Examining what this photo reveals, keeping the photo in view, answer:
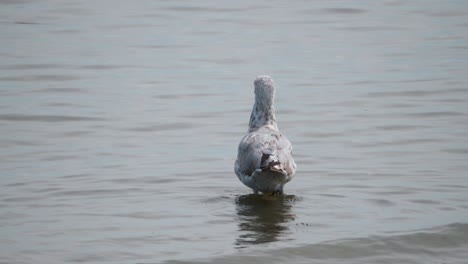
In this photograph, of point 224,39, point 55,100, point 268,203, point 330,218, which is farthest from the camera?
point 224,39

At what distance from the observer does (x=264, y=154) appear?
1110cm

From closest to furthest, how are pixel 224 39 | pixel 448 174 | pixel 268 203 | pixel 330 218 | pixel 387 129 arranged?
1. pixel 330 218
2. pixel 268 203
3. pixel 448 174
4. pixel 387 129
5. pixel 224 39

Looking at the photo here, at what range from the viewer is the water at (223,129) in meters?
10.1

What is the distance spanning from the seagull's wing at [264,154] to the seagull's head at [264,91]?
93cm

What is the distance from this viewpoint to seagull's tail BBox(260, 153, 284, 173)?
10.9 m

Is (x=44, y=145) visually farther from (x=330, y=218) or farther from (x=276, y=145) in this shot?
(x=330, y=218)

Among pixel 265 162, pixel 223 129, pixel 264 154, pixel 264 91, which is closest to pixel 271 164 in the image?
pixel 265 162

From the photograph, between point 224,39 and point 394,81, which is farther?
point 224,39

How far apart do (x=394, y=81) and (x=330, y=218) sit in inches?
308

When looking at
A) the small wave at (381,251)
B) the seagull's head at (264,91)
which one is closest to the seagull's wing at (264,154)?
the seagull's head at (264,91)

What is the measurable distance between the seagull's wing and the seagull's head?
93cm

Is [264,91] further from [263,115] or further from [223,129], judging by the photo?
[223,129]

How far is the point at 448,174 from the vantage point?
1250cm

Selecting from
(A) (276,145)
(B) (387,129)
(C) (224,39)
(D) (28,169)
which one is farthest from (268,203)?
(C) (224,39)
